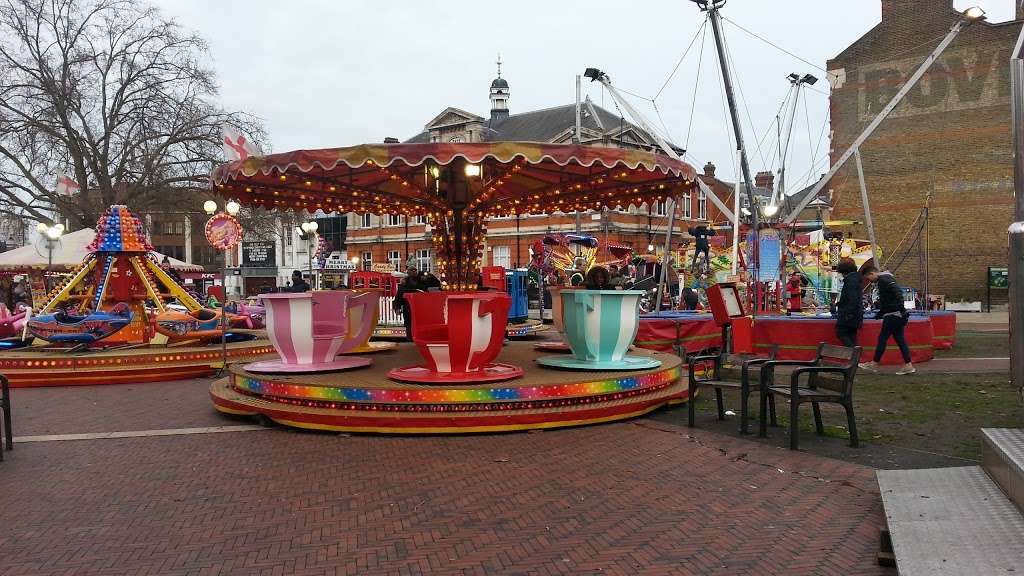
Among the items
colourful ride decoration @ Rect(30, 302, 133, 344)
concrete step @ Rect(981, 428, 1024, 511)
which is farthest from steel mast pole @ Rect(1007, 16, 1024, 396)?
colourful ride decoration @ Rect(30, 302, 133, 344)

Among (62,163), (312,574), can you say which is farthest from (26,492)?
(62,163)

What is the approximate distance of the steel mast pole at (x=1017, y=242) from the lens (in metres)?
5.00

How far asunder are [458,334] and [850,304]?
6577 millimetres

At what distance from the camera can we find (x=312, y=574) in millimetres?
4047

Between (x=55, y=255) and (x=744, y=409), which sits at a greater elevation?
(x=55, y=255)

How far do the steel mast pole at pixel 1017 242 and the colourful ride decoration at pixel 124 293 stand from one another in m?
13.2

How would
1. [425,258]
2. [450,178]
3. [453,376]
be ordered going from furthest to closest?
[425,258]
[450,178]
[453,376]

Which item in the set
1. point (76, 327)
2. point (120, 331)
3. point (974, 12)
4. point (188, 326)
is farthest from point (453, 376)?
point (974, 12)

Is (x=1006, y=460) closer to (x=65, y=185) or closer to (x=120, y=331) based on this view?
(x=120, y=331)

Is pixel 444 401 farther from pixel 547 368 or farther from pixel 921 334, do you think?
pixel 921 334

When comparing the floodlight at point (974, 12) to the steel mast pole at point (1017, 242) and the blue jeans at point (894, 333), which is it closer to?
the blue jeans at point (894, 333)

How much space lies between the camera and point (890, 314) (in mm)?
11586

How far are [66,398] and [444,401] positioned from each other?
709 centimetres

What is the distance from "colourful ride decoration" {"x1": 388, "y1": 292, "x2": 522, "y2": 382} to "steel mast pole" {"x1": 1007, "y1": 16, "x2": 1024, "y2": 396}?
187 inches
